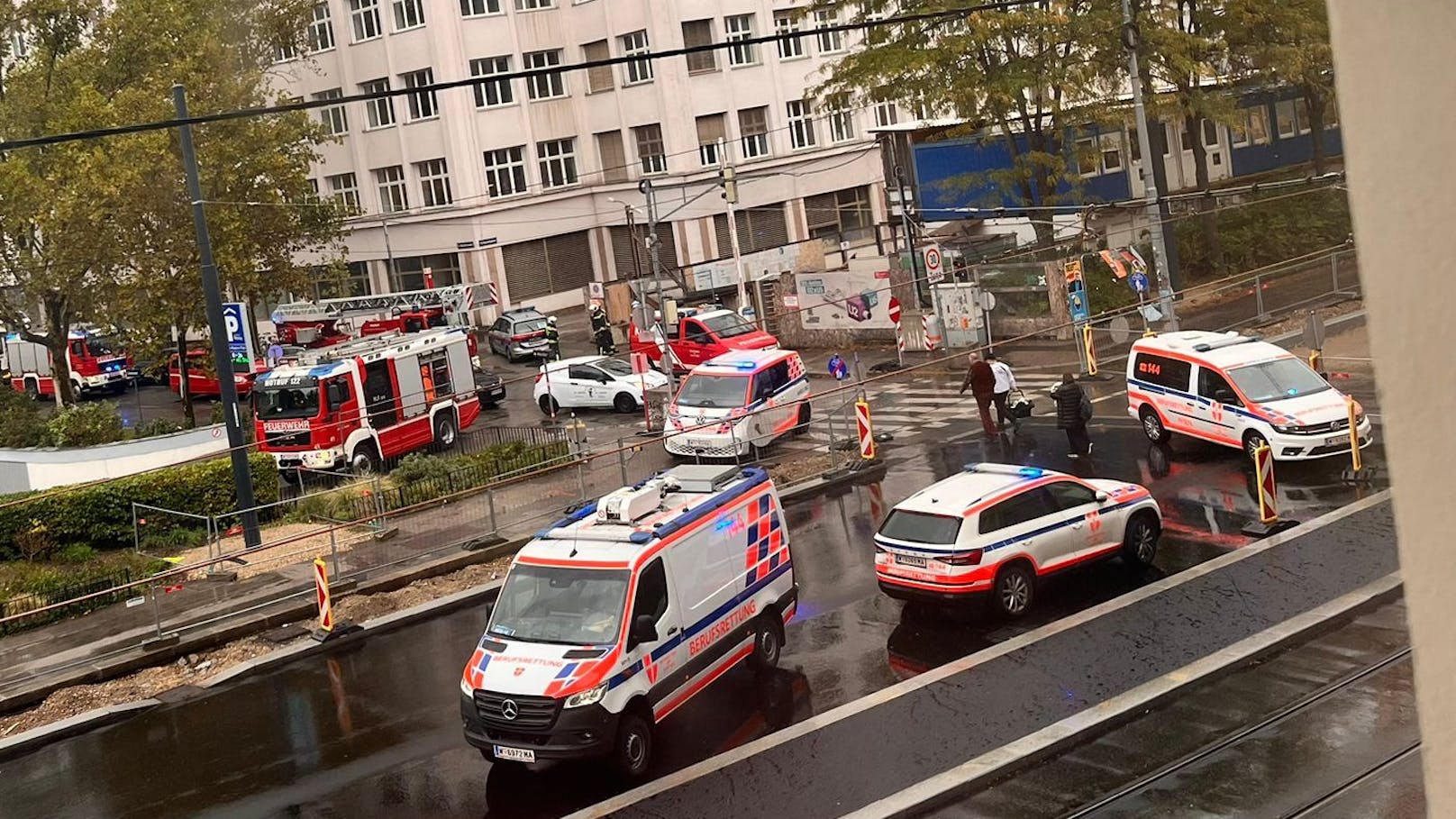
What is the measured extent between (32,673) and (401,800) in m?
7.78

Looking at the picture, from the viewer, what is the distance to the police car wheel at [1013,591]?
17156mm

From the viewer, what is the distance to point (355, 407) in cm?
3128

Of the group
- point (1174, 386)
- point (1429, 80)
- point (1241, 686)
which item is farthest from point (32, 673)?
point (1429, 80)

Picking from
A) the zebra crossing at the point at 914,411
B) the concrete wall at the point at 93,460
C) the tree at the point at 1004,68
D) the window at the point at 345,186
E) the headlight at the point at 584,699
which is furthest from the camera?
the window at the point at 345,186

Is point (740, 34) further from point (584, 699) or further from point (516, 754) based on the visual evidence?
point (516, 754)

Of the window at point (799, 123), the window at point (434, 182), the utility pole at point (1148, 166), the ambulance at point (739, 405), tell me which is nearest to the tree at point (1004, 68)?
the utility pole at point (1148, 166)

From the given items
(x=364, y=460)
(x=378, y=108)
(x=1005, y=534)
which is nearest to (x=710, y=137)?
(x=378, y=108)

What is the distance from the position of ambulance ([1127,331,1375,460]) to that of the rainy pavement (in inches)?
29.3

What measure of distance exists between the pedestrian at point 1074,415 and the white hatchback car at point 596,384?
1229 centimetres

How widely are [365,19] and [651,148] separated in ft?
40.6

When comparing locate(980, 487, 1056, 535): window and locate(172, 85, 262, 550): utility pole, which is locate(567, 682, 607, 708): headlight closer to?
locate(980, 487, 1056, 535): window

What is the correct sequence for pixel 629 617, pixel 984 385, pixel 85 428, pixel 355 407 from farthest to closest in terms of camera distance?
pixel 85 428 < pixel 355 407 < pixel 984 385 < pixel 629 617

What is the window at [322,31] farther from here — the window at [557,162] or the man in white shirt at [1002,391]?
the man in white shirt at [1002,391]


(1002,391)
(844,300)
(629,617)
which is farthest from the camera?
(844,300)
